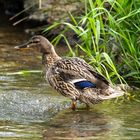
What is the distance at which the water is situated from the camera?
626 centimetres

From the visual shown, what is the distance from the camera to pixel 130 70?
8.35 metres

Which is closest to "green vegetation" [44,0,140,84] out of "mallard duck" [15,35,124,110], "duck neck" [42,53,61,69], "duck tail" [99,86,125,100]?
"duck neck" [42,53,61,69]

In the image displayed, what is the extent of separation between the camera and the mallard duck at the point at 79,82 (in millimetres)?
7453

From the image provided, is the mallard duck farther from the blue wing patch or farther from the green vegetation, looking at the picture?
the green vegetation

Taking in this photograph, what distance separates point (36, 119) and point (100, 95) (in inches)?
35.9

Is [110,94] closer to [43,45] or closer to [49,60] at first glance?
[49,60]

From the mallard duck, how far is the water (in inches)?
6.0

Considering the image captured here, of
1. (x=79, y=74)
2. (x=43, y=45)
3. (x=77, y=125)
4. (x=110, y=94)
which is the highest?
(x=43, y=45)

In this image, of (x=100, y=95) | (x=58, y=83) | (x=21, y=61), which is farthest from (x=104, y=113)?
(x=21, y=61)

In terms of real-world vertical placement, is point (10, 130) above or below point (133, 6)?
below

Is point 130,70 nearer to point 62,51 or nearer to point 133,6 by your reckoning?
point 133,6

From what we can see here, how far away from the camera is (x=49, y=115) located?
7156mm

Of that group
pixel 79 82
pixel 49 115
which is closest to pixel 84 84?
pixel 79 82

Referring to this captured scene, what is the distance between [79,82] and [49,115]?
633 millimetres
